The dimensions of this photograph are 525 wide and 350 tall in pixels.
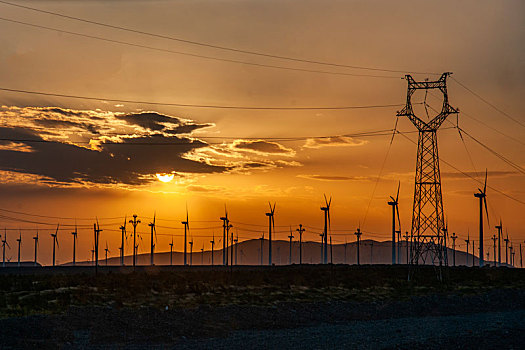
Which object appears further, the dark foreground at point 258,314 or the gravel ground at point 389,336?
the dark foreground at point 258,314

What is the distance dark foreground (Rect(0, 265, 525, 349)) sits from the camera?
33.8 metres

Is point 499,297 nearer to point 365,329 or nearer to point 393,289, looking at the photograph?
point 393,289

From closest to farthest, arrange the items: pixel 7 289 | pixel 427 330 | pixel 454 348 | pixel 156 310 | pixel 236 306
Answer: pixel 454 348 → pixel 427 330 → pixel 156 310 → pixel 236 306 → pixel 7 289

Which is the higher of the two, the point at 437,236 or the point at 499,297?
the point at 437,236

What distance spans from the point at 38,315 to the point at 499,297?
1633 inches

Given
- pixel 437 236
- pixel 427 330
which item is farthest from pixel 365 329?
pixel 437 236

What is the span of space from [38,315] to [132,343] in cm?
822

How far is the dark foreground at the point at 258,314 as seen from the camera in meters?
33.8

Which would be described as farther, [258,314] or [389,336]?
[258,314]

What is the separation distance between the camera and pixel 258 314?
46.8 m

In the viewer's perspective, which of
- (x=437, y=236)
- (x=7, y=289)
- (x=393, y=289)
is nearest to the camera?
(x=7, y=289)

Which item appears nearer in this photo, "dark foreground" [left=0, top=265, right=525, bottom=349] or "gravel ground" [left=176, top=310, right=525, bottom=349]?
"gravel ground" [left=176, top=310, right=525, bottom=349]

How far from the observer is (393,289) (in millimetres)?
69562

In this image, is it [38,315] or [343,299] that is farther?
[343,299]
